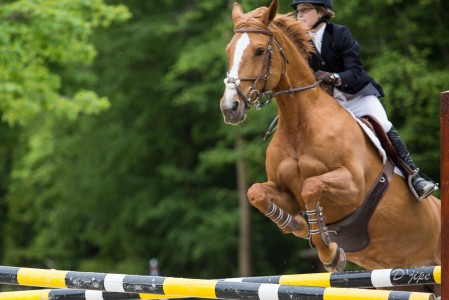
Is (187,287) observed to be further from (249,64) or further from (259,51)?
(259,51)

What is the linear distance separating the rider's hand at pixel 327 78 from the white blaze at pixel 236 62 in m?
0.73

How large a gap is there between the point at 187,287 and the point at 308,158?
1343 mm

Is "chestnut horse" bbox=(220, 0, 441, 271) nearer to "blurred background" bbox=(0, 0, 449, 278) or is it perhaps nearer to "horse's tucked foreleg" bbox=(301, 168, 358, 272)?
"horse's tucked foreleg" bbox=(301, 168, 358, 272)

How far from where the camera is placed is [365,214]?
251 inches

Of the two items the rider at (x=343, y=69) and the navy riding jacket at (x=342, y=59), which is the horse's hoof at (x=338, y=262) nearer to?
the rider at (x=343, y=69)

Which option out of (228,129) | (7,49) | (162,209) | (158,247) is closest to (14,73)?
(7,49)

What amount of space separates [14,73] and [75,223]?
10.3 m

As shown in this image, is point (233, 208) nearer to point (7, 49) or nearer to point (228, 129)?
point (228, 129)

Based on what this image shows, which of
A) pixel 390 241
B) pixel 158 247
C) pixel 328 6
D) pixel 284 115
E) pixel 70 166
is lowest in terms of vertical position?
pixel 158 247

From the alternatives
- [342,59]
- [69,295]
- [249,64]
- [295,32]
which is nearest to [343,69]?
[342,59]

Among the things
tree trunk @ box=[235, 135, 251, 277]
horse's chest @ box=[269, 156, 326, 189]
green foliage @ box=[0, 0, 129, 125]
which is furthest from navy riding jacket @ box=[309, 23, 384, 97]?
tree trunk @ box=[235, 135, 251, 277]

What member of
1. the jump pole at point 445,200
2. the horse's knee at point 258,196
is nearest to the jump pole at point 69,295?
the horse's knee at point 258,196

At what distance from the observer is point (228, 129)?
19453mm

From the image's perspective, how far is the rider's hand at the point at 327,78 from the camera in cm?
646
